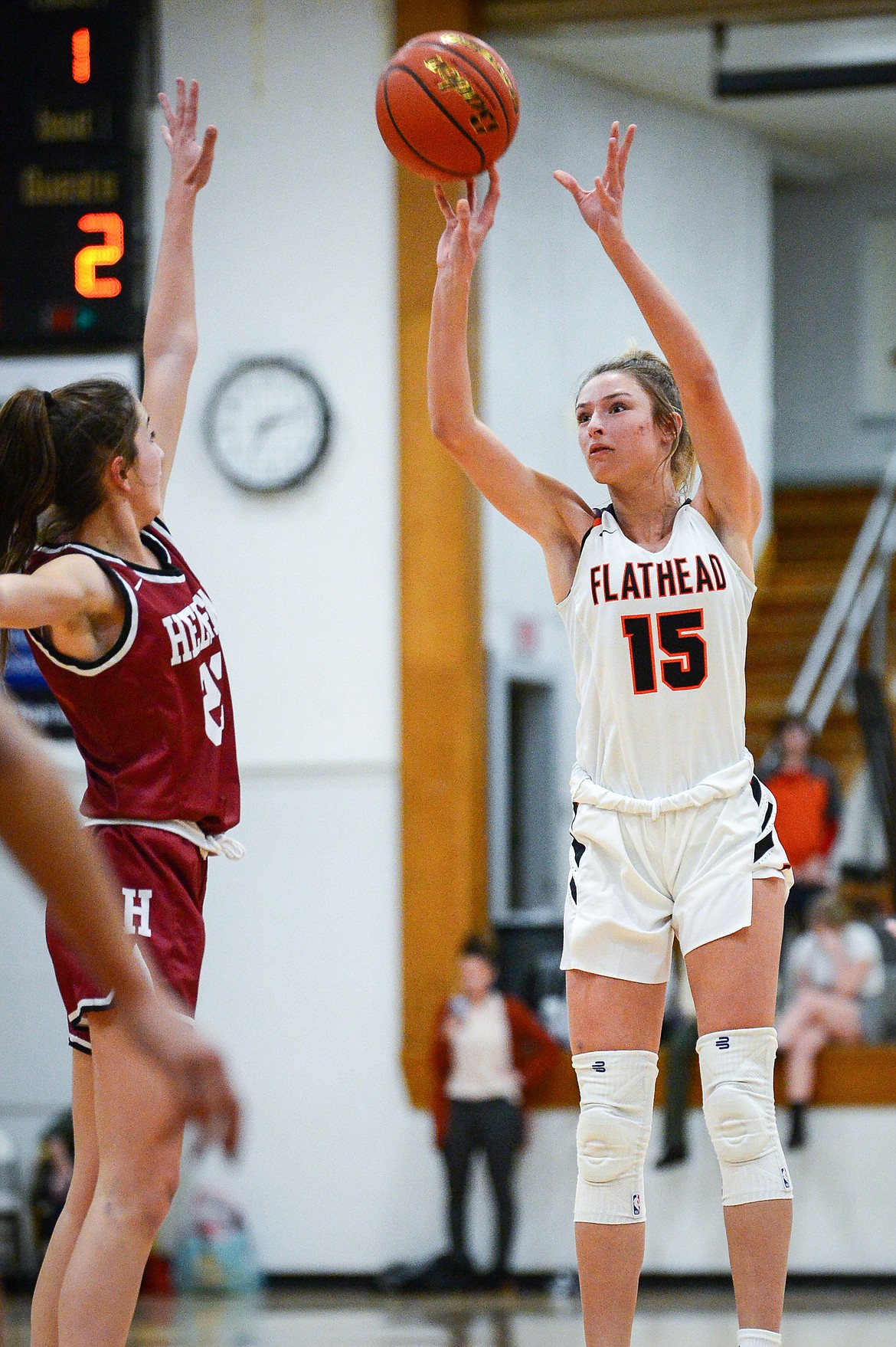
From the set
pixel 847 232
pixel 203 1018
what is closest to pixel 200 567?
pixel 203 1018

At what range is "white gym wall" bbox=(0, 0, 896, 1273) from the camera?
760cm

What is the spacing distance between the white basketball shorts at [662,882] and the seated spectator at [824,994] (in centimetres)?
452

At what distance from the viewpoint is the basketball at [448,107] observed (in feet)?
11.0

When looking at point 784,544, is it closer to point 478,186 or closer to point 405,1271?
point 478,186

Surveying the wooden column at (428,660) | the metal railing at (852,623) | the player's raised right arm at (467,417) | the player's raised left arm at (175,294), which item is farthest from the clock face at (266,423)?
the player's raised right arm at (467,417)

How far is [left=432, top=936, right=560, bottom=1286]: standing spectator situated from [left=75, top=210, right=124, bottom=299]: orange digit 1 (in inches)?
121

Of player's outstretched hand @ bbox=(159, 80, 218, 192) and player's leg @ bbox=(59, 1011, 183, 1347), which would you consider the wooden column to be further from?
player's leg @ bbox=(59, 1011, 183, 1347)

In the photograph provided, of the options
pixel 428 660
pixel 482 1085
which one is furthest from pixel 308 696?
pixel 482 1085

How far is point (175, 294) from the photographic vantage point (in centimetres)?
330

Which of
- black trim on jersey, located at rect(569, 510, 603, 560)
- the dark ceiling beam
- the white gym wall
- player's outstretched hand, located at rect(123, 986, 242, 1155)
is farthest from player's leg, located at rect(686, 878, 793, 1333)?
the dark ceiling beam

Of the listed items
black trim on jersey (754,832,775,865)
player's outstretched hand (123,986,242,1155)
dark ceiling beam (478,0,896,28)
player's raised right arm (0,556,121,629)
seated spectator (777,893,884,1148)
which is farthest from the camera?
dark ceiling beam (478,0,896,28)

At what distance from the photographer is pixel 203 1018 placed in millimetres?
7762

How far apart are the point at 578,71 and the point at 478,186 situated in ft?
4.45

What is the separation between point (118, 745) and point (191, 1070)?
1.39m
